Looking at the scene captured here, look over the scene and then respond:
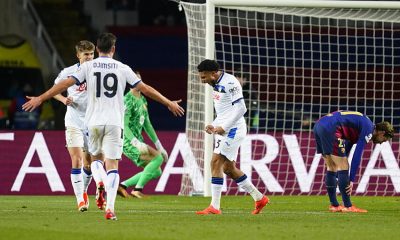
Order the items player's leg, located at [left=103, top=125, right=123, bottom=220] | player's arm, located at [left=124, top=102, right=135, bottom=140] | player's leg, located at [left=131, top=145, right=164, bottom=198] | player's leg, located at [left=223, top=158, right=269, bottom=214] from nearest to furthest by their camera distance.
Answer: player's leg, located at [left=103, top=125, right=123, bottom=220] < player's leg, located at [left=223, top=158, right=269, bottom=214] < player's leg, located at [left=131, top=145, right=164, bottom=198] < player's arm, located at [left=124, top=102, right=135, bottom=140]

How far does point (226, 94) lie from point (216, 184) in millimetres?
1166

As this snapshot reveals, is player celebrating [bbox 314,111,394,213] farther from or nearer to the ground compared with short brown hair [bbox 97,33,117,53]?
nearer to the ground

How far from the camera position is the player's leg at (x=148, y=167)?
2123 cm

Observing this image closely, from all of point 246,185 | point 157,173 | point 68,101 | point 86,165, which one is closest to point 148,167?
point 157,173

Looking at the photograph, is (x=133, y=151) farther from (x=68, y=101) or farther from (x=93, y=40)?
(x=93, y=40)

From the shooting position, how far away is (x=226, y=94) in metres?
16.5

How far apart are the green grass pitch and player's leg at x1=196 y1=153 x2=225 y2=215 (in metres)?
0.21

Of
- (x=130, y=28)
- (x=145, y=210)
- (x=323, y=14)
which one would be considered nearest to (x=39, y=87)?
(x=130, y=28)

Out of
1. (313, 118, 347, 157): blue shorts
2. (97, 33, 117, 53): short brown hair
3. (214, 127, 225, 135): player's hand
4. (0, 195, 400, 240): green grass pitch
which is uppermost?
(97, 33, 117, 53): short brown hair

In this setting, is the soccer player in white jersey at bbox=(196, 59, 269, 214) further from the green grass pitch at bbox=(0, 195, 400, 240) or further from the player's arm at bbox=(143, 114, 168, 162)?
the player's arm at bbox=(143, 114, 168, 162)

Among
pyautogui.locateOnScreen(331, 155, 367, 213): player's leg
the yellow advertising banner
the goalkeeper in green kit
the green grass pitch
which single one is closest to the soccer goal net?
the goalkeeper in green kit

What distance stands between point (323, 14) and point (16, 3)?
1423 cm

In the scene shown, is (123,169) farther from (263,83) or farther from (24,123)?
(24,123)

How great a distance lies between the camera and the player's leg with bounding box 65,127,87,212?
16.8 meters
